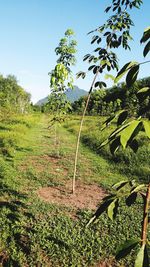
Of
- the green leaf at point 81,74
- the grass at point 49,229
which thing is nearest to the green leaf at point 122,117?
the grass at point 49,229

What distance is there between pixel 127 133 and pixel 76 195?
5.91m

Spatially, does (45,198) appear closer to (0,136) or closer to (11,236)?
(11,236)

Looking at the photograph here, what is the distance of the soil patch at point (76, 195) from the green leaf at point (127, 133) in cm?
515

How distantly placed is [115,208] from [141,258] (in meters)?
0.41

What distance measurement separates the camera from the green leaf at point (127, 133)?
1.08m

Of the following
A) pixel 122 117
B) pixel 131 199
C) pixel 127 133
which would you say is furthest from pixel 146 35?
pixel 131 199

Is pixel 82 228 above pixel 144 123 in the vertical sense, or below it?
below

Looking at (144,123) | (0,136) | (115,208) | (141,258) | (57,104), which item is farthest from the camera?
(0,136)

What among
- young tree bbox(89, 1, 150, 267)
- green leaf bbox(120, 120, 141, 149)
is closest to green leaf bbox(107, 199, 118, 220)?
young tree bbox(89, 1, 150, 267)

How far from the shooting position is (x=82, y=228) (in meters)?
4.95

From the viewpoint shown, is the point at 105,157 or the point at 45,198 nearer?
the point at 45,198

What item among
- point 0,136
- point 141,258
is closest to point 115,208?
point 141,258

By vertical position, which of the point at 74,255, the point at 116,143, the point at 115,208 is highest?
the point at 116,143

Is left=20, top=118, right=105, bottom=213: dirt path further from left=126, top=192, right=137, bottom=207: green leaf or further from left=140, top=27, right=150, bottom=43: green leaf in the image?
left=140, top=27, right=150, bottom=43: green leaf
